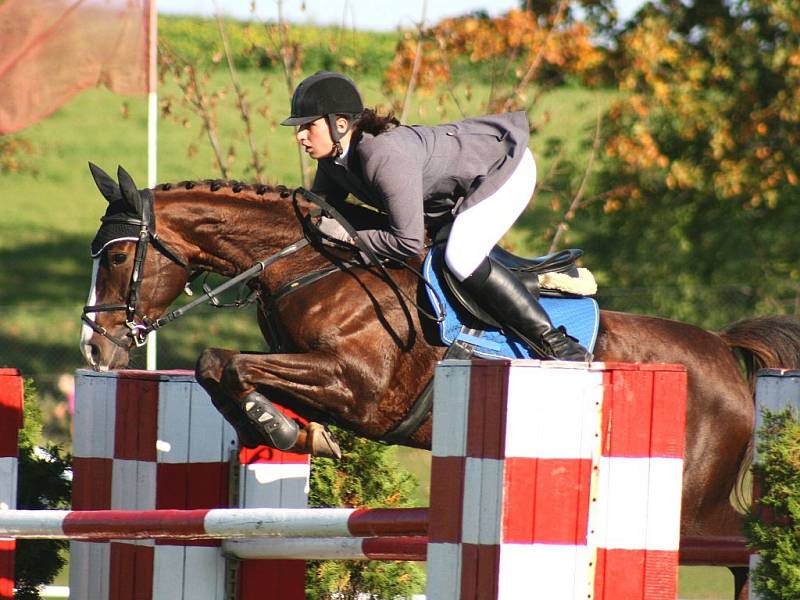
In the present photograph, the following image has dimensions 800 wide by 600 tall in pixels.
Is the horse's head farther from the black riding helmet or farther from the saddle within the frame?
the saddle

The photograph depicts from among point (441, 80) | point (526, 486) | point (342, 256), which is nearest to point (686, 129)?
point (441, 80)

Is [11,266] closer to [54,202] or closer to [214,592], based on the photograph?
[54,202]

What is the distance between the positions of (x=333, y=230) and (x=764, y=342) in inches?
68.3

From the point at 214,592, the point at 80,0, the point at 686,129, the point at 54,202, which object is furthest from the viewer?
the point at 54,202

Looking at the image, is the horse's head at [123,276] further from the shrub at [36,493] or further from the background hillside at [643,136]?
the background hillside at [643,136]

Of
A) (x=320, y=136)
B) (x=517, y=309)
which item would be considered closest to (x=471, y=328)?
(x=517, y=309)

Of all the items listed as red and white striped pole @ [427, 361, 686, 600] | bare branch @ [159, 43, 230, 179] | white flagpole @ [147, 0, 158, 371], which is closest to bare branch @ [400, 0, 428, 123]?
bare branch @ [159, 43, 230, 179]

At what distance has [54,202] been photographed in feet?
77.7

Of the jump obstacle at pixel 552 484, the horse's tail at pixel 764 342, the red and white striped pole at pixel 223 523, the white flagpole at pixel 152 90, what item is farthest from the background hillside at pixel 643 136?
the jump obstacle at pixel 552 484

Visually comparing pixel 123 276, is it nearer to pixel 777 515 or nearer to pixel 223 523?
pixel 223 523

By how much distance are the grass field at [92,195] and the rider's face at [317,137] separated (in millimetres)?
3783

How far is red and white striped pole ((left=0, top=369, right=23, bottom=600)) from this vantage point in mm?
4012

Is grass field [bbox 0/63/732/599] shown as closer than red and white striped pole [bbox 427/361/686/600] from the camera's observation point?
No

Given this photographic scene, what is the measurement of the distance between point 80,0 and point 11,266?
43.5ft
